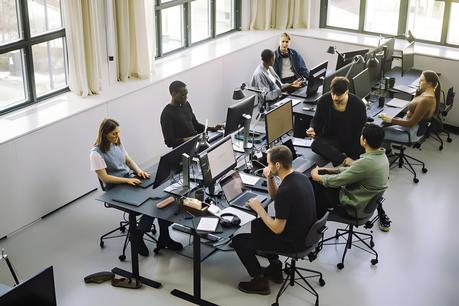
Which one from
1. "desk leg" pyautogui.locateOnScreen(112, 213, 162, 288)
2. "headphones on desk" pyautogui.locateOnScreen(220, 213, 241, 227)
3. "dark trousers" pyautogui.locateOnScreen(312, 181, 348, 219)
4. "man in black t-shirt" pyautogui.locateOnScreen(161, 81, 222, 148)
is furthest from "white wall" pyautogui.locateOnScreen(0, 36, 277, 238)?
"dark trousers" pyautogui.locateOnScreen(312, 181, 348, 219)

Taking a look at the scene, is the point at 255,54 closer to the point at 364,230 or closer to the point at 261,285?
the point at 364,230

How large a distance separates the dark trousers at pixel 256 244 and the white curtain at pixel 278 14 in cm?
539

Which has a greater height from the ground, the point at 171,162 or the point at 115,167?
the point at 171,162

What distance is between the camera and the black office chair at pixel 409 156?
26.2 feet

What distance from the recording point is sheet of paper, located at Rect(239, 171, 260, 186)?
6.27 metres

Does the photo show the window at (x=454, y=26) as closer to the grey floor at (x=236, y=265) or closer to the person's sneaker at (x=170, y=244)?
the grey floor at (x=236, y=265)

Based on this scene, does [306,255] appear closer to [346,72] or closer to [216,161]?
[216,161]

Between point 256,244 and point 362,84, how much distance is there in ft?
10.9

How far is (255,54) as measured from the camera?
992 centimetres

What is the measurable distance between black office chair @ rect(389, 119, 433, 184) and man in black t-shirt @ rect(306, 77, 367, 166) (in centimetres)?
123

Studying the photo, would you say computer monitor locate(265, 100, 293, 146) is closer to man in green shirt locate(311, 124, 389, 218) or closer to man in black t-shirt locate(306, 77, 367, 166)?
man in black t-shirt locate(306, 77, 367, 166)

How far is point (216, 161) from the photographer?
5.98 metres

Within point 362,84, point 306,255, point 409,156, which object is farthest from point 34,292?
point 409,156

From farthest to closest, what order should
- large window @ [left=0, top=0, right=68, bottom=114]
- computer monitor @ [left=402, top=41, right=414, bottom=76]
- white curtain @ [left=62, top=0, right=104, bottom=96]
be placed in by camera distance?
computer monitor @ [left=402, top=41, right=414, bottom=76] → white curtain @ [left=62, top=0, right=104, bottom=96] → large window @ [left=0, top=0, right=68, bottom=114]
